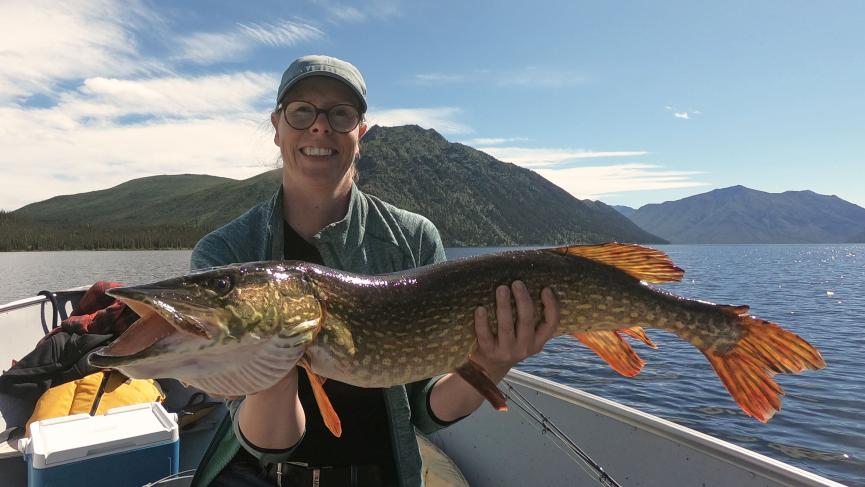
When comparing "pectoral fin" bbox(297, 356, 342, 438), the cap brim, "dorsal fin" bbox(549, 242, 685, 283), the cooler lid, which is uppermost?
the cap brim

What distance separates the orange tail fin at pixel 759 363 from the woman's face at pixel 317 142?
2001 mm

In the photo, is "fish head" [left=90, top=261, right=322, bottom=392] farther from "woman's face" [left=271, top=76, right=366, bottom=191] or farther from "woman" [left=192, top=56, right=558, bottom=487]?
"woman's face" [left=271, top=76, right=366, bottom=191]

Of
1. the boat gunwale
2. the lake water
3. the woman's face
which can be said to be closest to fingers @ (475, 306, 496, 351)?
the woman's face

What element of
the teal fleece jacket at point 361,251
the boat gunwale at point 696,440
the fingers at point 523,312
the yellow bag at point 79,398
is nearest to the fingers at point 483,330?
the fingers at point 523,312

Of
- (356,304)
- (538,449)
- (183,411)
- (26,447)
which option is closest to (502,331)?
(356,304)

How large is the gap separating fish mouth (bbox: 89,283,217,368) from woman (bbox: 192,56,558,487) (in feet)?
1.51

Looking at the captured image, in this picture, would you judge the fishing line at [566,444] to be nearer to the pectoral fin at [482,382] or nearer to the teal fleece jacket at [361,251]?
the teal fleece jacket at [361,251]

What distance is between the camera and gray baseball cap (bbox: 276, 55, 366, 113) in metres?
→ 2.50

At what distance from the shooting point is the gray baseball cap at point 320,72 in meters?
2.50

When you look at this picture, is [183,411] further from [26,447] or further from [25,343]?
[25,343]

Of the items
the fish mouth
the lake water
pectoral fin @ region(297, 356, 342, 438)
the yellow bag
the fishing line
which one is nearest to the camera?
the fish mouth

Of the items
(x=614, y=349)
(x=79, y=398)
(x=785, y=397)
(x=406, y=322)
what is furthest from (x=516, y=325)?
(x=785, y=397)

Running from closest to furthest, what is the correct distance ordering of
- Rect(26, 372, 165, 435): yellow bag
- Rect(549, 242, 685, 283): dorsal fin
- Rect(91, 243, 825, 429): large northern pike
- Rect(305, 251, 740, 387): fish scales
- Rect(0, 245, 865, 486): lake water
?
1. Rect(91, 243, 825, 429): large northern pike
2. Rect(305, 251, 740, 387): fish scales
3. Rect(549, 242, 685, 283): dorsal fin
4. Rect(26, 372, 165, 435): yellow bag
5. Rect(0, 245, 865, 486): lake water

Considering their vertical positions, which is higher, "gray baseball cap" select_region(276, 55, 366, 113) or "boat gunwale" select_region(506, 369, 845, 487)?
"gray baseball cap" select_region(276, 55, 366, 113)
